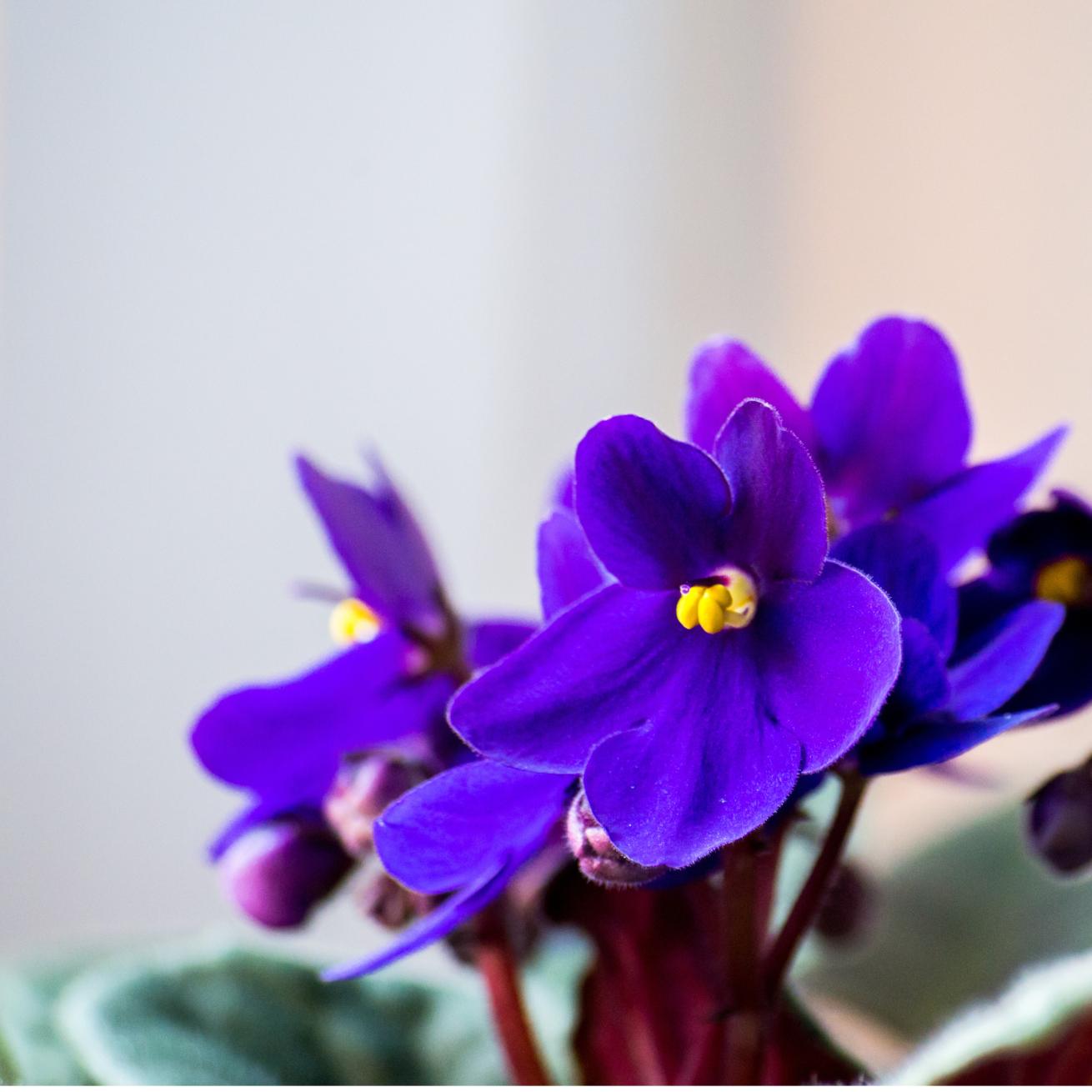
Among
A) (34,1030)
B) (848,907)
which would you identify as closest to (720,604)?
(848,907)

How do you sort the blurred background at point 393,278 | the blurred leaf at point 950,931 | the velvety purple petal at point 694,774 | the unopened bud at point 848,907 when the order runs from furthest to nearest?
the blurred background at point 393,278
the blurred leaf at point 950,931
the unopened bud at point 848,907
the velvety purple petal at point 694,774

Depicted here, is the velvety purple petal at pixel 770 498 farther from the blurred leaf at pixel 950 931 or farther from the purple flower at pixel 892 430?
the blurred leaf at pixel 950 931

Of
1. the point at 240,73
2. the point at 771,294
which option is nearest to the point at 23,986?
the point at 240,73

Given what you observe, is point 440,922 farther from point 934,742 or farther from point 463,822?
point 934,742

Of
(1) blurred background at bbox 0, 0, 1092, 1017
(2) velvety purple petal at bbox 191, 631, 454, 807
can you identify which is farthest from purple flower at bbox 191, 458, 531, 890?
(1) blurred background at bbox 0, 0, 1092, 1017

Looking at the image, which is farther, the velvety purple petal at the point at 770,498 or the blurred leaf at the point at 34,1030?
the blurred leaf at the point at 34,1030

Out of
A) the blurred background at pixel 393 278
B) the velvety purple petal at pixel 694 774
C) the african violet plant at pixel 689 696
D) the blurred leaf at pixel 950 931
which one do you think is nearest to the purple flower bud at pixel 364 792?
the african violet plant at pixel 689 696

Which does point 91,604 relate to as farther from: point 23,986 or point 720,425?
point 720,425
